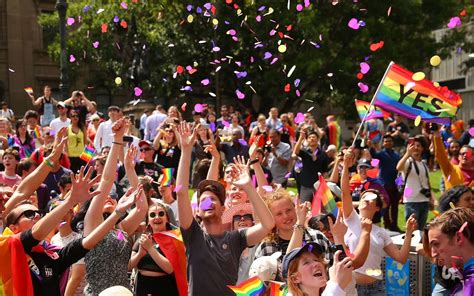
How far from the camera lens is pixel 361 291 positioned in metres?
6.37

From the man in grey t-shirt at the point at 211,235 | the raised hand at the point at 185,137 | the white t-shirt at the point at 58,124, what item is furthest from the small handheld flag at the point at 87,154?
the man in grey t-shirt at the point at 211,235

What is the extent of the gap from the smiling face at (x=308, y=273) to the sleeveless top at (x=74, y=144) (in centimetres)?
924

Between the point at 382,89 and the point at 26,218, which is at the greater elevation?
the point at 382,89

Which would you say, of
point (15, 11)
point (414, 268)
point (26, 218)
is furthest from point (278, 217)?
point (15, 11)

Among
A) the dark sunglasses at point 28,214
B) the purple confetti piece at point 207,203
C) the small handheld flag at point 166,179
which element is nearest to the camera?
the dark sunglasses at point 28,214

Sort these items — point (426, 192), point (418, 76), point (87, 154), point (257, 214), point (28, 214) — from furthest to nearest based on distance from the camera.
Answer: point (87, 154), point (426, 192), point (418, 76), point (257, 214), point (28, 214)

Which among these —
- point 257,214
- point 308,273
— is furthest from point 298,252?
point 257,214

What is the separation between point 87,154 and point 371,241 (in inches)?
260

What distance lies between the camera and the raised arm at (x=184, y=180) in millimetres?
5234

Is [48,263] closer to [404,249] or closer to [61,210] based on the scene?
[61,210]

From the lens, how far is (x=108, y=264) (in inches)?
226

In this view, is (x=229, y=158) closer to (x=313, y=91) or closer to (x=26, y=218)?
(x=26, y=218)

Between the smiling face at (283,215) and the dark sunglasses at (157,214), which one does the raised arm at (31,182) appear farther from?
the smiling face at (283,215)

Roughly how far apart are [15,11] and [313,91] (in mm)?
15033
